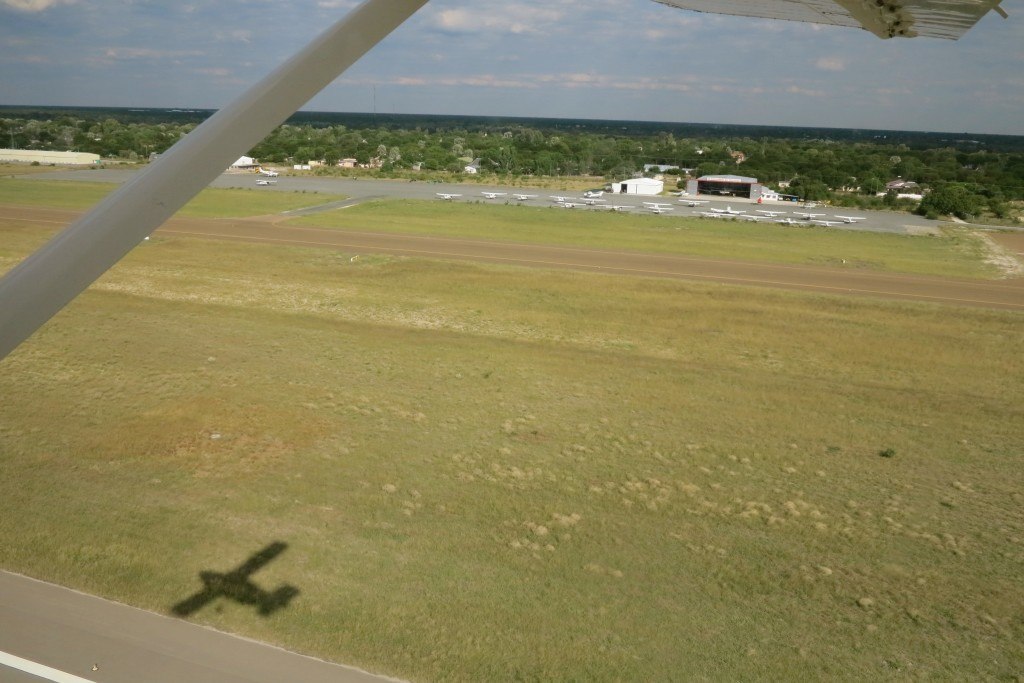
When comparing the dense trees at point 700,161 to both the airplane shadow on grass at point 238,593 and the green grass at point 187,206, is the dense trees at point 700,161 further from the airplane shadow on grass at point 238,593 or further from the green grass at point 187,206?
the airplane shadow on grass at point 238,593

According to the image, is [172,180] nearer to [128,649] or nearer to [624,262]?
[128,649]

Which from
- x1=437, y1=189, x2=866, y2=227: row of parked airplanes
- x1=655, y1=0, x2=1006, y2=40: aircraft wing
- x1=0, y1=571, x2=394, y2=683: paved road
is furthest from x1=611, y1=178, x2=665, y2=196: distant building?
x1=655, y1=0, x2=1006, y2=40: aircraft wing

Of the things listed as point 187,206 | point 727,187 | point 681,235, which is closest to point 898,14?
point 681,235

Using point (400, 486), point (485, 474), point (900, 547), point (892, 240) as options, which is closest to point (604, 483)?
point (485, 474)

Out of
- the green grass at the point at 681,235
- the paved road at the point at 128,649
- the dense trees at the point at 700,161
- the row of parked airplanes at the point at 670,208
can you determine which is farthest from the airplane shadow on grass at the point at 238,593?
the dense trees at the point at 700,161

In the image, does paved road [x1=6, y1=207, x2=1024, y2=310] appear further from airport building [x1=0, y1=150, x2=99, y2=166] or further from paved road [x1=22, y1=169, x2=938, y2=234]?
paved road [x1=22, y1=169, x2=938, y2=234]
